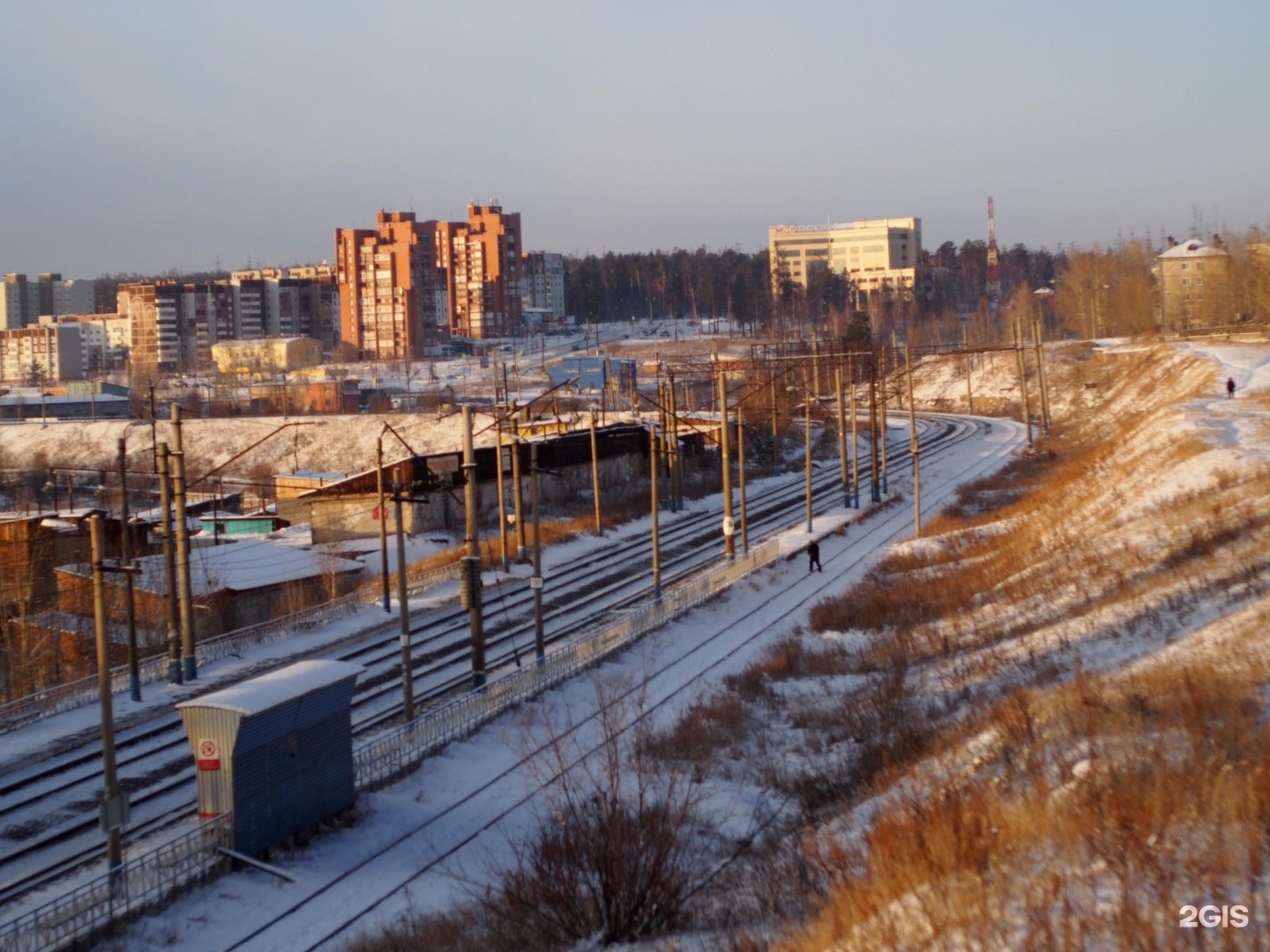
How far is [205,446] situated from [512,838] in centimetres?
5732

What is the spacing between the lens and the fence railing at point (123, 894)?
9.02 metres

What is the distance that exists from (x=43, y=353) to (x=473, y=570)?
119m

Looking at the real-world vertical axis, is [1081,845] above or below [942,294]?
below

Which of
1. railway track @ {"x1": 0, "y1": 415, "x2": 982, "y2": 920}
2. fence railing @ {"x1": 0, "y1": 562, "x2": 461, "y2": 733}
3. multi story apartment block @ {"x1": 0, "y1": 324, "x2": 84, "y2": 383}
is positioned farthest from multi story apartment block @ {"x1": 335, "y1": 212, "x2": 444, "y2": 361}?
fence railing @ {"x1": 0, "y1": 562, "x2": 461, "y2": 733}

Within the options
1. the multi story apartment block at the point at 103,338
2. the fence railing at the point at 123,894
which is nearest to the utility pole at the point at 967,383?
the fence railing at the point at 123,894

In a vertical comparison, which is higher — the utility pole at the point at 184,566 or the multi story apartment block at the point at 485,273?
the multi story apartment block at the point at 485,273

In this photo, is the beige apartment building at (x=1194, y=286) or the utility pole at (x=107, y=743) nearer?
the utility pole at (x=107, y=743)

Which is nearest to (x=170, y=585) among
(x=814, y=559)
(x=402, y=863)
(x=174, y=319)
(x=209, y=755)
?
(x=209, y=755)

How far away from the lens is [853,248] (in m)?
144

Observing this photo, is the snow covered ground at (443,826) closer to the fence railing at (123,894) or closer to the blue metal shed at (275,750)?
the fence railing at (123,894)

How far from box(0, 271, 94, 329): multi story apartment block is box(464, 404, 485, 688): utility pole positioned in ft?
492

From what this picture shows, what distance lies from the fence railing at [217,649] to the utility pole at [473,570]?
203 inches

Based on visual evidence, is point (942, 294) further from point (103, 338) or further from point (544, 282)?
point (103, 338)

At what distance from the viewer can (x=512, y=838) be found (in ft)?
37.9
